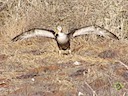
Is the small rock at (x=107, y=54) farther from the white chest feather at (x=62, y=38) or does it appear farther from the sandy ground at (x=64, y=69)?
the white chest feather at (x=62, y=38)

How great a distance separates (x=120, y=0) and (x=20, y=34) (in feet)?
5.31

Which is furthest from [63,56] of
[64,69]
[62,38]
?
[64,69]

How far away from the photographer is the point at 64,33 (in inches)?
261

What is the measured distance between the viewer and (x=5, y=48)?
6.81m

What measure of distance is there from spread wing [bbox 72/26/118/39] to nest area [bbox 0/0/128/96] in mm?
160

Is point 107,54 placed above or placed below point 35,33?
below

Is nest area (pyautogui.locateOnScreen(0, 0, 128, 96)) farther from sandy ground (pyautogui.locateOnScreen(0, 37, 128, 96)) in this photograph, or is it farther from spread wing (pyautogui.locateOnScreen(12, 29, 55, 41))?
spread wing (pyautogui.locateOnScreen(12, 29, 55, 41))

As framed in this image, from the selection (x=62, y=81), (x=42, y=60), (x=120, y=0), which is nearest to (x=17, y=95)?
(x=62, y=81)

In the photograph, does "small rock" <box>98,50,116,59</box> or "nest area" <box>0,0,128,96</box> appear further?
"small rock" <box>98,50,116,59</box>

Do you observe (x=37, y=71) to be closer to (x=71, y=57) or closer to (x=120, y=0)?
(x=71, y=57)

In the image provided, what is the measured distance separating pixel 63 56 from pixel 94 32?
57 cm

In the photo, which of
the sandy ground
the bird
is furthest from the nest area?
the bird

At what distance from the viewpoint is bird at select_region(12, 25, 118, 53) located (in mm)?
6578

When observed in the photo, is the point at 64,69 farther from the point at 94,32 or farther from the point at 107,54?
the point at 94,32
